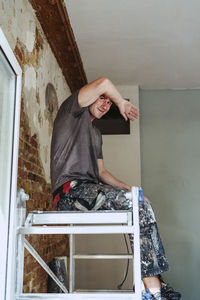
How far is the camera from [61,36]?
3105 millimetres

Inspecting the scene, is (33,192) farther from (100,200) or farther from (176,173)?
(176,173)

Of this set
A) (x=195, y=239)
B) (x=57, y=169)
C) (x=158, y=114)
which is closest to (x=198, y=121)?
(x=158, y=114)

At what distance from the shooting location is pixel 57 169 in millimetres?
1956

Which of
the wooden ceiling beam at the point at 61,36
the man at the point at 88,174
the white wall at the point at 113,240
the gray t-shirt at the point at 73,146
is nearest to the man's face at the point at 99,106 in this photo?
the man at the point at 88,174

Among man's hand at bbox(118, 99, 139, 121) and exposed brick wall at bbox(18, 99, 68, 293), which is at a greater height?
man's hand at bbox(118, 99, 139, 121)

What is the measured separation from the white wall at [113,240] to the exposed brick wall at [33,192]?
1145 mm

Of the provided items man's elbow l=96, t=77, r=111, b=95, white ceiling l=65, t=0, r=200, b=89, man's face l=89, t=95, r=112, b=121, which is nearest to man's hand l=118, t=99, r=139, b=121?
man's elbow l=96, t=77, r=111, b=95

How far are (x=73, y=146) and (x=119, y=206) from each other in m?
0.45

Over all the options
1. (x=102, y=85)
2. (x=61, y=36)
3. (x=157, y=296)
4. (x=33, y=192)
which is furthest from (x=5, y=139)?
(x=61, y=36)

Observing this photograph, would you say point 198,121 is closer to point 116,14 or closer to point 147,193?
point 147,193

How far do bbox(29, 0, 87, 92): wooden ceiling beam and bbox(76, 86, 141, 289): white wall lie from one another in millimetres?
898

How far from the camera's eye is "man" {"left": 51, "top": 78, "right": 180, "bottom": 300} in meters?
1.72

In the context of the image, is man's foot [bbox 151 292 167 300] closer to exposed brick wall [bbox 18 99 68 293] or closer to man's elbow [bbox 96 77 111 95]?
exposed brick wall [bbox 18 99 68 293]

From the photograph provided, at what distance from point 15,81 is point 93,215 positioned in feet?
2.46
